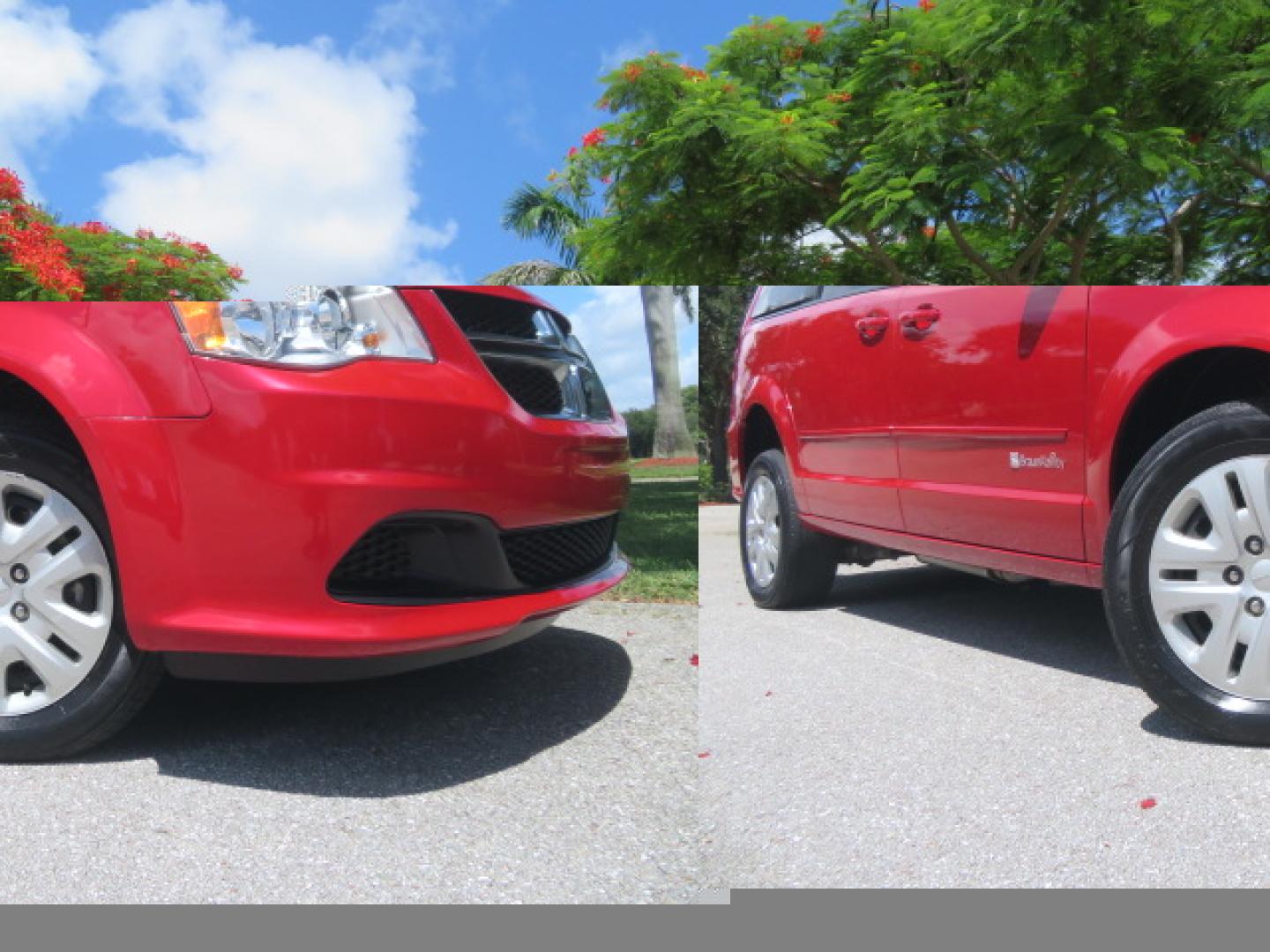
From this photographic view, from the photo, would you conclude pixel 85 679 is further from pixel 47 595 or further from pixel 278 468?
pixel 278 468

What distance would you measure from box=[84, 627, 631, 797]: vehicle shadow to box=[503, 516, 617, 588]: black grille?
16 cm

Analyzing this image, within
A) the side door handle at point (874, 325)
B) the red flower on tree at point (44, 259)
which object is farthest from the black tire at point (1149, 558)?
the red flower on tree at point (44, 259)

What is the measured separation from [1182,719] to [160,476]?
172 cm

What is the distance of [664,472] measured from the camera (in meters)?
1.33

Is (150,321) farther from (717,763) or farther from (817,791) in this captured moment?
(817,791)

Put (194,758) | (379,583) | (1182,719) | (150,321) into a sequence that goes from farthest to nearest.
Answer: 1. (194,758)
2. (379,583)
3. (150,321)
4. (1182,719)

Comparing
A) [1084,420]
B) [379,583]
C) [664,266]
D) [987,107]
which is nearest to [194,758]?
[379,583]

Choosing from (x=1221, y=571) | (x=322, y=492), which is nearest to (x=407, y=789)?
(x=322, y=492)

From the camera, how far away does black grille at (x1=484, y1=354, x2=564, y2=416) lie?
1.56m

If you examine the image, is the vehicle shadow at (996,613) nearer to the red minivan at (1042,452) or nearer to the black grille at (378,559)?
the red minivan at (1042,452)

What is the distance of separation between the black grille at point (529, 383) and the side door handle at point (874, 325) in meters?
0.43

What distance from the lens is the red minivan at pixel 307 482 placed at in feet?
5.40

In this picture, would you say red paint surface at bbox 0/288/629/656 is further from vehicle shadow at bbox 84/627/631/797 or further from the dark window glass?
the dark window glass

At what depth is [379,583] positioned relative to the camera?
76.2 inches
